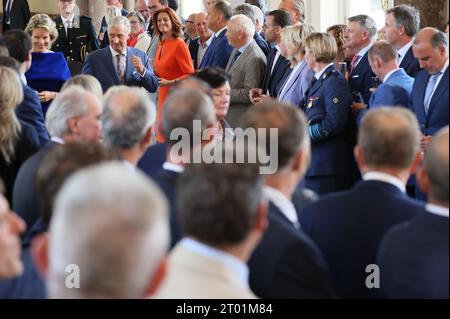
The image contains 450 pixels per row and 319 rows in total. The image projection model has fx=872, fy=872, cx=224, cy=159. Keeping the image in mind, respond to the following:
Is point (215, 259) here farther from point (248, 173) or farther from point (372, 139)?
point (372, 139)

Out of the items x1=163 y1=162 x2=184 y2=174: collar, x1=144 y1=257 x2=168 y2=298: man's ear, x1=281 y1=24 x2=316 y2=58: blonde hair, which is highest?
x1=281 y1=24 x2=316 y2=58: blonde hair

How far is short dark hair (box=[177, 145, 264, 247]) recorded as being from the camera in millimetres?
2049

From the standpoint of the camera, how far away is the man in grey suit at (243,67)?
731 cm

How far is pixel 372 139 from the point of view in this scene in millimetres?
3076

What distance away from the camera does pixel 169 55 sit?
783 centimetres

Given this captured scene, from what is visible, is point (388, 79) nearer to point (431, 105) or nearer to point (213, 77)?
point (431, 105)

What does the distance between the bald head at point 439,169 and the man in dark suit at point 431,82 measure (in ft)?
8.60

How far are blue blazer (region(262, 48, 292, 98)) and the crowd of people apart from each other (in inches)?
27.7

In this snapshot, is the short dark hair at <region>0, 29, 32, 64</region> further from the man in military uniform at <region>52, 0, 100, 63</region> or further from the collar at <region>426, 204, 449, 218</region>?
the collar at <region>426, 204, 449, 218</region>

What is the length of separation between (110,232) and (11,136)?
3187 millimetres

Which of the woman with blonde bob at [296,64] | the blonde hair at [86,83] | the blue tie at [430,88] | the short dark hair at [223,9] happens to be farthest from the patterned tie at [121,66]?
the blue tie at [430,88]

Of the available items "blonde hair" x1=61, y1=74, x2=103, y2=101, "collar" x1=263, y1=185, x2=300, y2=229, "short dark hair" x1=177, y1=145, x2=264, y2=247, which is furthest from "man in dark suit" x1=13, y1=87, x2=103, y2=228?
"short dark hair" x1=177, y1=145, x2=264, y2=247

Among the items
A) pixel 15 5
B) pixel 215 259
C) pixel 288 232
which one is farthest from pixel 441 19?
pixel 215 259
